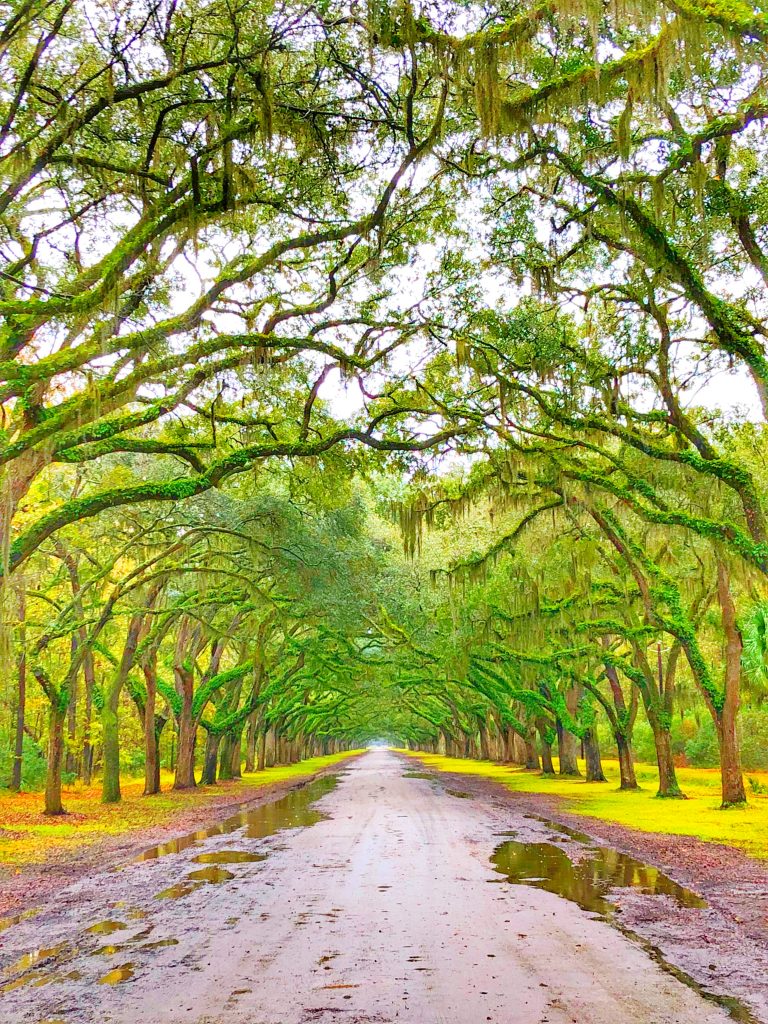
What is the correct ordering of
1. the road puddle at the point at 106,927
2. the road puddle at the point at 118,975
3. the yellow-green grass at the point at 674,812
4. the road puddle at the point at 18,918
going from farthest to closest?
the yellow-green grass at the point at 674,812
the road puddle at the point at 18,918
the road puddle at the point at 106,927
the road puddle at the point at 118,975

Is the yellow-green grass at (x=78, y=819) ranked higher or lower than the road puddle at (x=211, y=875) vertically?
lower

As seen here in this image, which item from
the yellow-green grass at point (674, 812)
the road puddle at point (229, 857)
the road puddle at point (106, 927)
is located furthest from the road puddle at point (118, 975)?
the yellow-green grass at point (674, 812)

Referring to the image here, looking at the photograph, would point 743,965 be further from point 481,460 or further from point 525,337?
point 481,460

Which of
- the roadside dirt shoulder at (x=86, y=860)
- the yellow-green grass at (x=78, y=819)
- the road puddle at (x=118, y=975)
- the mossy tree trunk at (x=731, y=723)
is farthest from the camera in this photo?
the mossy tree trunk at (x=731, y=723)

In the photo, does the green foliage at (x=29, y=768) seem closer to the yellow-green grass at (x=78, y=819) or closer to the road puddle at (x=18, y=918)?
the yellow-green grass at (x=78, y=819)

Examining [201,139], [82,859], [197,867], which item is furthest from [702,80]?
[82,859]

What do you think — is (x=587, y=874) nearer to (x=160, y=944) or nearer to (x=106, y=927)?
(x=160, y=944)

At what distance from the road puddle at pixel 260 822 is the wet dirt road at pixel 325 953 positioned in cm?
196

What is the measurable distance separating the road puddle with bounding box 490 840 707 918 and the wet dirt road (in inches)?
10.6

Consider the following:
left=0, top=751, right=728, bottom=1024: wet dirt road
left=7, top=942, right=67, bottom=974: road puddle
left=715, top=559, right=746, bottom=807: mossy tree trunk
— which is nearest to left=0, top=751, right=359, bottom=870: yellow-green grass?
left=0, top=751, right=728, bottom=1024: wet dirt road

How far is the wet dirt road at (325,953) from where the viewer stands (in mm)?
4266

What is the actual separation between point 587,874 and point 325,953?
13.9ft

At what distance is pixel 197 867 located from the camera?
952cm

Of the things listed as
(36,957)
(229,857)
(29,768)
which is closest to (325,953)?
(36,957)
